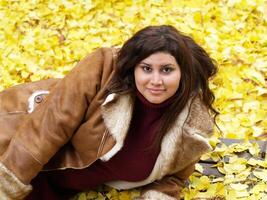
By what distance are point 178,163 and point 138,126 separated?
0.90 feet

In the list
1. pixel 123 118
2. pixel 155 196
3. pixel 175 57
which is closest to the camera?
pixel 175 57

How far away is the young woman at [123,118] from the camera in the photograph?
2.09m

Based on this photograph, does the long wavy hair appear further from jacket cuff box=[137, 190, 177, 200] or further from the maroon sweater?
jacket cuff box=[137, 190, 177, 200]

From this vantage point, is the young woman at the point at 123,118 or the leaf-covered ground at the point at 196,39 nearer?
the young woman at the point at 123,118

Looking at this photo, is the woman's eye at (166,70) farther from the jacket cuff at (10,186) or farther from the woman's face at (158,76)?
the jacket cuff at (10,186)

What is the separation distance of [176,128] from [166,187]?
44 centimetres

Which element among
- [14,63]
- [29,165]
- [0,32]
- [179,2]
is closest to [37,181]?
[29,165]

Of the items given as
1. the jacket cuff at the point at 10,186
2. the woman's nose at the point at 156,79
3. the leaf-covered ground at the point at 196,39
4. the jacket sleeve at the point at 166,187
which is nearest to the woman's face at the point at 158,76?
the woman's nose at the point at 156,79

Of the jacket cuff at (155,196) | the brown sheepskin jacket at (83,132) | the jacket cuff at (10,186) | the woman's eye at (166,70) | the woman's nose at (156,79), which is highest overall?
the woman's eye at (166,70)

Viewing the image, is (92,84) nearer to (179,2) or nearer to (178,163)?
(178,163)

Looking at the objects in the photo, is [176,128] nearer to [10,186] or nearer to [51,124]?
[51,124]

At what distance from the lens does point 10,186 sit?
2.37 meters

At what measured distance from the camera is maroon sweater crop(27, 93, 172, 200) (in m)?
2.29

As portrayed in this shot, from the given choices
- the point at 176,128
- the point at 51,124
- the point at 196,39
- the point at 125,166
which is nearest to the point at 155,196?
the point at 125,166
